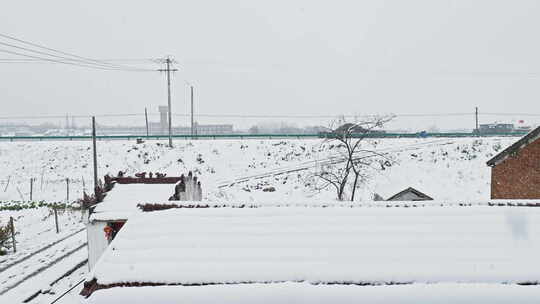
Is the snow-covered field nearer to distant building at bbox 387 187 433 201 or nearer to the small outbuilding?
distant building at bbox 387 187 433 201

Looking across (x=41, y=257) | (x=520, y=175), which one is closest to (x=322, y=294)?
(x=520, y=175)

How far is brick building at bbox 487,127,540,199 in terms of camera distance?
10.3 meters

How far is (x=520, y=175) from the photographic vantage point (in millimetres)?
10711

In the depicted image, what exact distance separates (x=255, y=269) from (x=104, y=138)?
43906 millimetres

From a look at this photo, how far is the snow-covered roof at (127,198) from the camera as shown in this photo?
11056 millimetres

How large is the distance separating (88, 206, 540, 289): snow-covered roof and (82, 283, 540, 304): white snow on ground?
0.57 ft

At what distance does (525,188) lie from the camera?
10594mm

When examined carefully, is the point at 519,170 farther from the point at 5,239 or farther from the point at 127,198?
the point at 5,239

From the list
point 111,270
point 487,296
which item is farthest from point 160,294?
point 487,296

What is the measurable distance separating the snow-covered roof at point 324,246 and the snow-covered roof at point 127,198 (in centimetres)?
549

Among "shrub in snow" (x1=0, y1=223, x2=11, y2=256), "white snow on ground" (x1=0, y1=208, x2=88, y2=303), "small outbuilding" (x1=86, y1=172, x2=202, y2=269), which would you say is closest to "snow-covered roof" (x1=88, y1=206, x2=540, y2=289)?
"small outbuilding" (x1=86, y1=172, x2=202, y2=269)

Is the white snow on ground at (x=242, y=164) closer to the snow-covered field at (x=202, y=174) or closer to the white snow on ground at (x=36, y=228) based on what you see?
the snow-covered field at (x=202, y=174)

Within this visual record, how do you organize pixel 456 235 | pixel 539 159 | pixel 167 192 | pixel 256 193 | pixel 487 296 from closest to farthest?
pixel 487 296 < pixel 456 235 < pixel 539 159 < pixel 167 192 < pixel 256 193

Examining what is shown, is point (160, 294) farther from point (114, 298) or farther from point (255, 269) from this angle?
point (255, 269)
